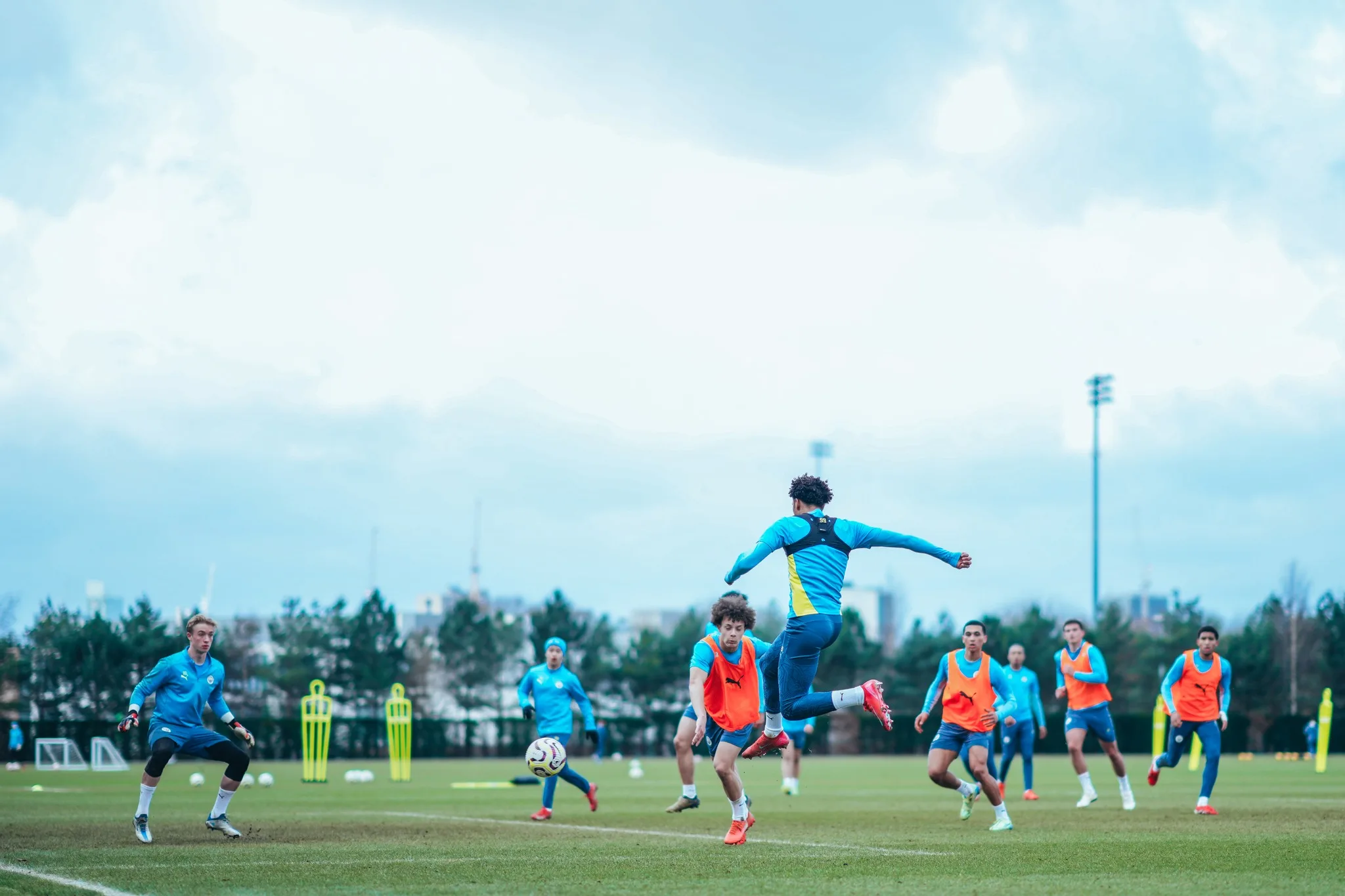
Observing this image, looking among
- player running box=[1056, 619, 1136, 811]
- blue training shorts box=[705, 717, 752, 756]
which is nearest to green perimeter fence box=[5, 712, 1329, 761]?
player running box=[1056, 619, 1136, 811]

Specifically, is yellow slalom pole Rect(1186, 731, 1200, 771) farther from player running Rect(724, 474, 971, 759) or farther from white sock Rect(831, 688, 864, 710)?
player running Rect(724, 474, 971, 759)

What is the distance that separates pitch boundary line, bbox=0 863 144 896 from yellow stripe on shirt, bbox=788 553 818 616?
5.43m

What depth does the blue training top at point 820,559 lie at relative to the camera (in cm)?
1164

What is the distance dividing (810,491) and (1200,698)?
29.3ft

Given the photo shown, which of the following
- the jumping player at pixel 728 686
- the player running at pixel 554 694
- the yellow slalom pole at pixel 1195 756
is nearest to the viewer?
the jumping player at pixel 728 686

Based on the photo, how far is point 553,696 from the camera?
19.2 meters

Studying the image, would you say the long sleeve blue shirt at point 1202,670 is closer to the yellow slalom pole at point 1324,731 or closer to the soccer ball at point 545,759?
the soccer ball at point 545,759

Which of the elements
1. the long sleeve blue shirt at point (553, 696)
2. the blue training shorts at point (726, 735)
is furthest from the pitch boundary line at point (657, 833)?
the long sleeve blue shirt at point (553, 696)

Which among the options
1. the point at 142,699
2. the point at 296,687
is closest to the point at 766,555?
the point at 142,699

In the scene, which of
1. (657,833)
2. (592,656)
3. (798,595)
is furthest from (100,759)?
(798,595)

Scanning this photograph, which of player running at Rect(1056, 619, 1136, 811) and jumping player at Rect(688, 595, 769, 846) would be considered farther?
player running at Rect(1056, 619, 1136, 811)

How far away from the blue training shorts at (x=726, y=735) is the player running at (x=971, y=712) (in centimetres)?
228

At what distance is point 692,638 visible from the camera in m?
65.4

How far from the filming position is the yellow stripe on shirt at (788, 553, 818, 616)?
1170cm
